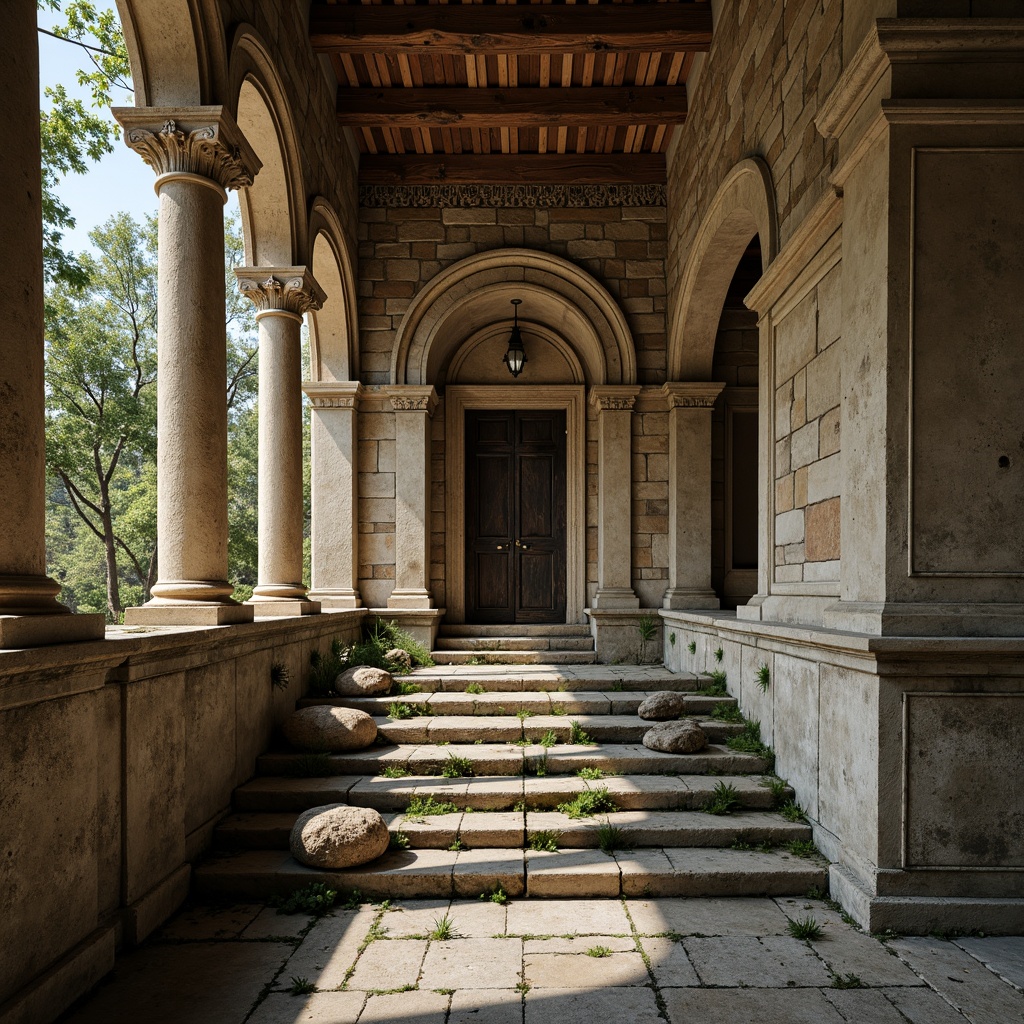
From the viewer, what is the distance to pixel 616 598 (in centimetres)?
829

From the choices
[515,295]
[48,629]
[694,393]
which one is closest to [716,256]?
[694,393]

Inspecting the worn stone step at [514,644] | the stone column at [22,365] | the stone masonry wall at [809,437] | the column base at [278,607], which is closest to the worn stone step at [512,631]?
→ the worn stone step at [514,644]

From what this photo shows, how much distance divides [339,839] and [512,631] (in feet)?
16.7

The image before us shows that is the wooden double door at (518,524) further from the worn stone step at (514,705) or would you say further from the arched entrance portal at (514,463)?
the worn stone step at (514,705)

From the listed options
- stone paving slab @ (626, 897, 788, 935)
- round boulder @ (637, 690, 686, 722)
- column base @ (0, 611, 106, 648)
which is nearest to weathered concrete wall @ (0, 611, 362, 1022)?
column base @ (0, 611, 106, 648)

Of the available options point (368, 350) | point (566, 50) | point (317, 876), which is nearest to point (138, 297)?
point (368, 350)

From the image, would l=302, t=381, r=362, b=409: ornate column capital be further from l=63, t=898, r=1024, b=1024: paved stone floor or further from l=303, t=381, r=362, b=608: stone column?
l=63, t=898, r=1024, b=1024: paved stone floor

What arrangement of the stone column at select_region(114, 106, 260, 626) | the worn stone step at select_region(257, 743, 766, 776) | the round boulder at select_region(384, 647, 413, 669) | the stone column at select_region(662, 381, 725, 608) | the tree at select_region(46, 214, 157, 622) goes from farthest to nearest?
1. the tree at select_region(46, 214, 157, 622)
2. the stone column at select_region(662, 381, 725, 608)
3. the round boulder at select_region(384, 647, 413, 669)
4. the worn stone step at select_region(257, 743, 766, 776)
5. the stone column at select_region(114, 106, 260, 626)

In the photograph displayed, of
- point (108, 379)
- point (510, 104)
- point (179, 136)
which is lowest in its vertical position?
point (179, 136)

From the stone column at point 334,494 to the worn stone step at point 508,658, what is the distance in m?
1.05

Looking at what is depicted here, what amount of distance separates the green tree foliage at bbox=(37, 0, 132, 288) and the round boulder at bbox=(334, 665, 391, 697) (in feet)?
16.0

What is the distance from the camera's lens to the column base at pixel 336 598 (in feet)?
25.9

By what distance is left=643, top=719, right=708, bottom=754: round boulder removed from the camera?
481 cm

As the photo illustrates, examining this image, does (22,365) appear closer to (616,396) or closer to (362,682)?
(362,682)
